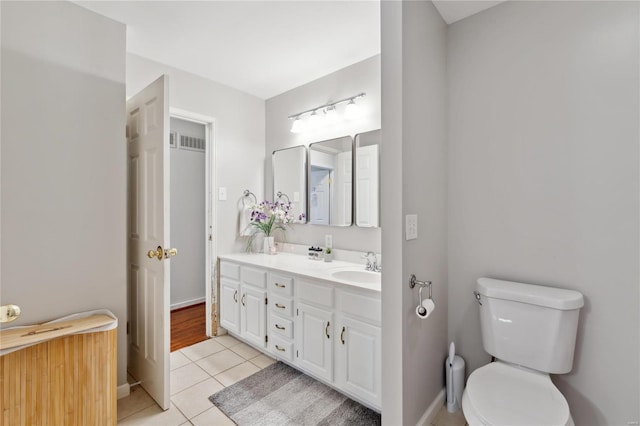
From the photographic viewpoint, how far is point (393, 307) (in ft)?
4.56

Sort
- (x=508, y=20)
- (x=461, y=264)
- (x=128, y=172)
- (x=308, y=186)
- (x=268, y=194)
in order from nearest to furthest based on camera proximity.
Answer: (x=508, y=20), (x=461, y=264), (x=128, y=172), (x=308, y=186), (x=268, y=194)

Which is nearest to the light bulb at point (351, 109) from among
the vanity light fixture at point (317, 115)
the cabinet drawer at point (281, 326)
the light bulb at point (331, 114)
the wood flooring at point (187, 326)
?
the vanity light fixture at point (317, 115)

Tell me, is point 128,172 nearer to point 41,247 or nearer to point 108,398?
point 41,247

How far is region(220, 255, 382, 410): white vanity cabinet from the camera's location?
1705mm

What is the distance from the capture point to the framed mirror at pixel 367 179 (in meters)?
2.30

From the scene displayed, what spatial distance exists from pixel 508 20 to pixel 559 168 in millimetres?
886

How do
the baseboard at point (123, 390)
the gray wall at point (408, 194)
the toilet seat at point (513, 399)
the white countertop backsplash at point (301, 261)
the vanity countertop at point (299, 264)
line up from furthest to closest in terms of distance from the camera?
1. the white countertop backsplash at point (301, 261)
2. the vanity countertop at point (299, 264)
3. the baseboard at point (123, 390)
4. the gray wall at point (408, 194)
5. the toilet seat at point (513, 399)

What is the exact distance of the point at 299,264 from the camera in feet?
7.84

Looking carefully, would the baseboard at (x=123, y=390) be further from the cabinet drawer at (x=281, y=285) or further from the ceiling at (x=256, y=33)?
the ceiling at (x=256, y=33)

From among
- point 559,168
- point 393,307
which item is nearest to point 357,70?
point 559,168

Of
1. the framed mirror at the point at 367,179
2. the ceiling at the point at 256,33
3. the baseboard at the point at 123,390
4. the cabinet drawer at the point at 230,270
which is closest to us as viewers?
the ceiling at the point at 256,33

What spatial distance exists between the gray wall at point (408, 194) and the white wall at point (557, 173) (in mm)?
270

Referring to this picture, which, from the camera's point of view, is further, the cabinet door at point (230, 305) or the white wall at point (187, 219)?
the white wall at point (187, 219)

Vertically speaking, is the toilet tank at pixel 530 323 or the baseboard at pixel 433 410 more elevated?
the toilet tank at pixel 530 323
